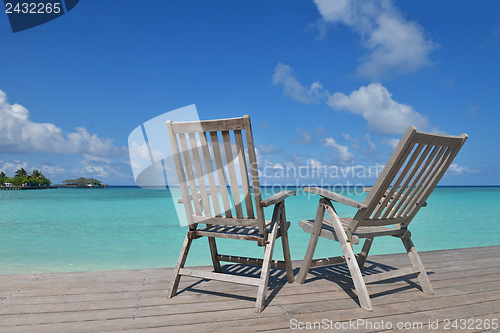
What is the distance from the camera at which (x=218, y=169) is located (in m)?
2.01

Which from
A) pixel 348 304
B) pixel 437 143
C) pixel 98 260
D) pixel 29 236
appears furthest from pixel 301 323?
pixel 29 236

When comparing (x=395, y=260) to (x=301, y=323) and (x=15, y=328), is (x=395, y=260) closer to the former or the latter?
(x=301, y=323)

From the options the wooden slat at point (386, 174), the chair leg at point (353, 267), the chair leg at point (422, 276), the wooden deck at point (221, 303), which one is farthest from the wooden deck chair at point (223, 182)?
the chair leg at point (422, 276)

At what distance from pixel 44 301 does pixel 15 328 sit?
430 mm

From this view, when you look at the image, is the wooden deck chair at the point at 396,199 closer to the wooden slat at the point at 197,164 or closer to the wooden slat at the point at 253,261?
the wooden slat at the point at 253,261

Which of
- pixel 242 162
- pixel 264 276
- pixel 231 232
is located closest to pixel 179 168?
pixel 242 162

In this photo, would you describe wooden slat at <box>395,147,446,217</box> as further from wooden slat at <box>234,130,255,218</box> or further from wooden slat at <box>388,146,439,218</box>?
wooden slat at <box>234,130,255,218</box>

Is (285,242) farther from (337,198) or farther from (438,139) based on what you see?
(438,139)

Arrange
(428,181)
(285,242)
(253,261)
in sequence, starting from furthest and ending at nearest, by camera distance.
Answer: (253,261) < (285,242) < (428,181)

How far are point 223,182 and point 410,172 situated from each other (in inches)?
51.8

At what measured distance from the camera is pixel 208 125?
6.31ft

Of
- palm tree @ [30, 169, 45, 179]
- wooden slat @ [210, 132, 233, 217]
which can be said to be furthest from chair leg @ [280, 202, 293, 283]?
palm tree @ [30, 169, 45, 179]

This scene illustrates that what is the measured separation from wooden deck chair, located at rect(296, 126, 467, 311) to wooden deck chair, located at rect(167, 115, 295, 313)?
44cm

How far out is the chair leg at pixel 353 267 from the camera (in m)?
1.97
